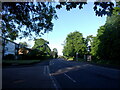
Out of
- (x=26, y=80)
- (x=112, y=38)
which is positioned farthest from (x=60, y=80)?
(x=112, y=38)

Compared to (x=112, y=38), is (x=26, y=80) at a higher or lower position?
lower

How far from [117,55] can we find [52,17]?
26387 millimetres

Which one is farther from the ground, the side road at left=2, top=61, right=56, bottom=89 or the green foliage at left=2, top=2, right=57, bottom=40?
the green foliage at left=2, top=2, right=57, bottom=40

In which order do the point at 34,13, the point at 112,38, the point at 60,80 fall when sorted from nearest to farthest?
the point at 34,13, the point at 60,80, the point at 112,38

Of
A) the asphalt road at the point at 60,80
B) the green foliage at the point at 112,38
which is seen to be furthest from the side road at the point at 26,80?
the green foliage at the point at 112,38

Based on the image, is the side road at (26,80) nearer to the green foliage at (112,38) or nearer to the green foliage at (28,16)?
the green foliage at (28,16)

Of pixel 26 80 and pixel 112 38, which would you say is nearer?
pixel 26 80

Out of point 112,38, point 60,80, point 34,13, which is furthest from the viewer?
point 112,38

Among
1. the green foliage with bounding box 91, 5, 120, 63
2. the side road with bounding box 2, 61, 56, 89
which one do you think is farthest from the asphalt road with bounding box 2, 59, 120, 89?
the green foliage with bounding box 91, 5, 120, 63

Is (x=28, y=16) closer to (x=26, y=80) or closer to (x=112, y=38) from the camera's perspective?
(x=26, y=80)

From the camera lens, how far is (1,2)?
26.4 feet

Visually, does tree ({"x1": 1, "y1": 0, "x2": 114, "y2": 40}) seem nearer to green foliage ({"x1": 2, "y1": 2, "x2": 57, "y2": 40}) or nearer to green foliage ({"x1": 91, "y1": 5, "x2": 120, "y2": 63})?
green foliage ({"x1": 2, "y1": 2, "x2": 57, "y2": 40})

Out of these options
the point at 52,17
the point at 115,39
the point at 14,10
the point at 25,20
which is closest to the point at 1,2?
the point at 14,10

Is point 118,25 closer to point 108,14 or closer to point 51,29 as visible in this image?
point 51,29
